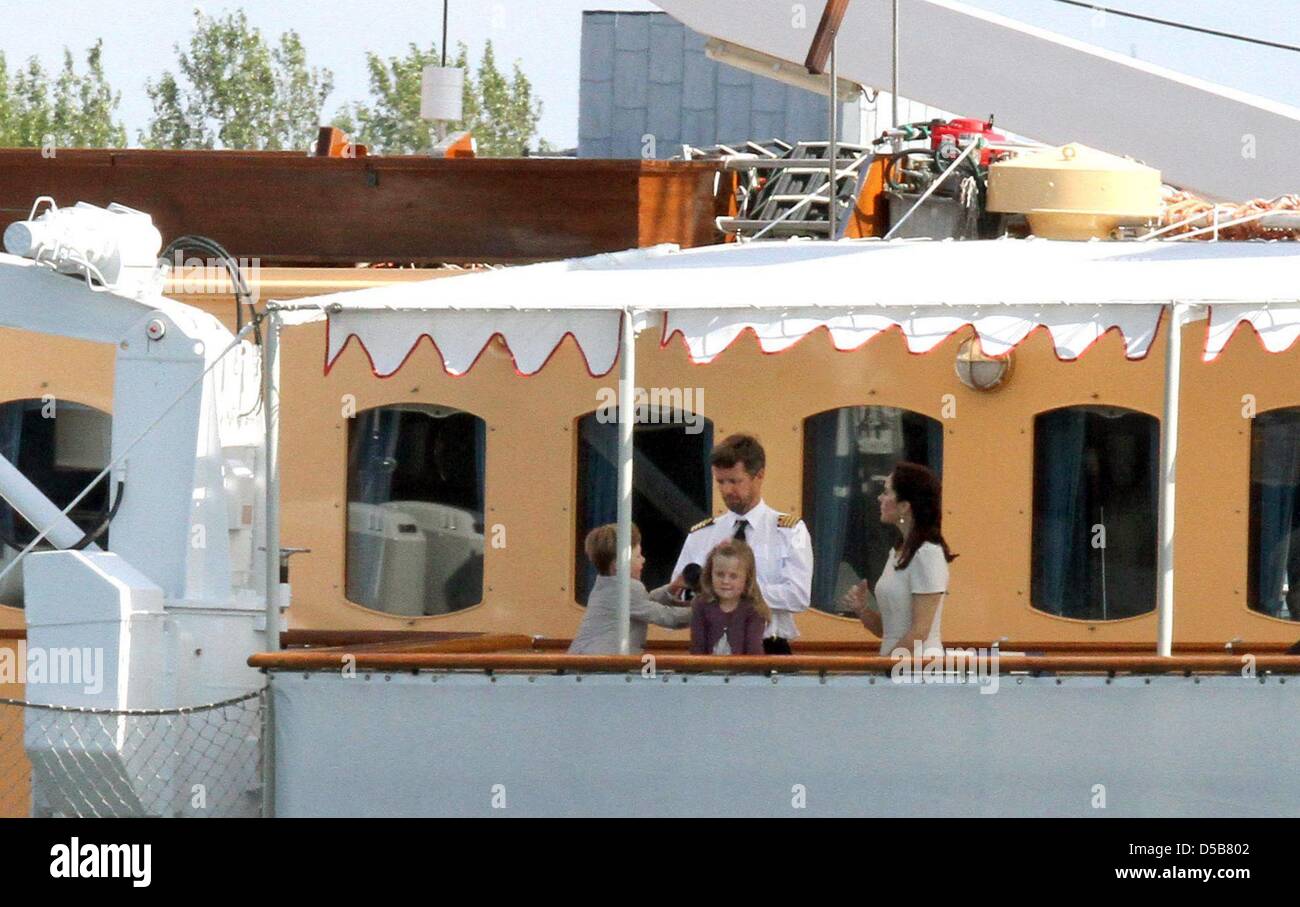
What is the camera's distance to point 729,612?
770 cm

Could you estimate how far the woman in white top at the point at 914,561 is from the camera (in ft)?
24.5

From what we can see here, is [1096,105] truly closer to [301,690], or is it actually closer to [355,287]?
[355,287]

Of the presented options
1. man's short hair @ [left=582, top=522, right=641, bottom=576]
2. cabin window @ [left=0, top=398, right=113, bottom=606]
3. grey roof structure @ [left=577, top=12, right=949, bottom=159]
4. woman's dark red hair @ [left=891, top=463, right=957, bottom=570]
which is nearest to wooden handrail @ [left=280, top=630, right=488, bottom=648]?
cabin window @ [left=0, top=398, right=113, bottom=606]

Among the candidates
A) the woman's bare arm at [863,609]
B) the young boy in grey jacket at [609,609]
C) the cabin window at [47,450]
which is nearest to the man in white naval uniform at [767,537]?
the woman's bare arm at [863,609]

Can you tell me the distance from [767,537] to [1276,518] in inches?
111

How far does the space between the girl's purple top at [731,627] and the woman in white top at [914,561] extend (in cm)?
39

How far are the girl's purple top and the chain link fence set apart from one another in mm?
1702

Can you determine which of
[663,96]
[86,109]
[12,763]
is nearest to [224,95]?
[86,109]

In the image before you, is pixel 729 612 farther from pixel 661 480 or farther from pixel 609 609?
pixel 661 480

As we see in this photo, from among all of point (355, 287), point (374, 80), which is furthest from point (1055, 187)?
point (374, 80)

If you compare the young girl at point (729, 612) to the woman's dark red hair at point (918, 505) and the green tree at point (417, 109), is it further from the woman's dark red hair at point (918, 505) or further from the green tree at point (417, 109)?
the green tree at point (417, 109)

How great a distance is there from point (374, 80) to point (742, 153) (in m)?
35.8

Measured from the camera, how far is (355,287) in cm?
977

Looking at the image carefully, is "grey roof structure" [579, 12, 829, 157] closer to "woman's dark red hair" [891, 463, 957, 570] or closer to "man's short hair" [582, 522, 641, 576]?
"man's short hair" [582, 522, 641, 576]
